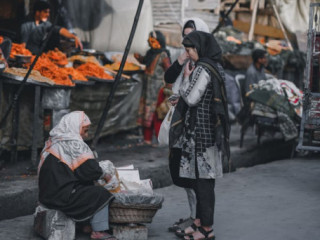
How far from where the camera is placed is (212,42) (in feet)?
17.5

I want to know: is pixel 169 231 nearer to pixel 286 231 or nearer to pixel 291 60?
pixel 286 231

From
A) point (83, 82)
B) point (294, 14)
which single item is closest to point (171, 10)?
point (294, 14)

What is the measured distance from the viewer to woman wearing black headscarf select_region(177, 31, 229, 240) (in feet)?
17.1

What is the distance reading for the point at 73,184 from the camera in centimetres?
517

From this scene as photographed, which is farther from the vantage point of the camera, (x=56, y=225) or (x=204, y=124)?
(x=204, y=124)

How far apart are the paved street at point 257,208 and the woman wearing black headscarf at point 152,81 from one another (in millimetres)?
1758

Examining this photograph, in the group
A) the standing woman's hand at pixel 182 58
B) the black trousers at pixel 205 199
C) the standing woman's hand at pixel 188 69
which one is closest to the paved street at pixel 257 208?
the black trousers at pixel 205 199

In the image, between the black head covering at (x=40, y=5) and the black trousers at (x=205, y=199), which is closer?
the black trousers at (x=205, y=199)

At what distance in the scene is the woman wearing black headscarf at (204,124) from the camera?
5223 mm

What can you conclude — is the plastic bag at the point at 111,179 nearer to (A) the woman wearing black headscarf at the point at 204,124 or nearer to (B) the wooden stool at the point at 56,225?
(B) the wooden stool at the point at 56,225

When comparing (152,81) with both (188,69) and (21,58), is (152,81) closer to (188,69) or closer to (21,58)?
(21,58)

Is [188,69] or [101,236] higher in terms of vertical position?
[188,69]

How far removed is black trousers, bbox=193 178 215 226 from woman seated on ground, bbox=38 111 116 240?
2.39ft

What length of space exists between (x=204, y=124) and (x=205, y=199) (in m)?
0.62
